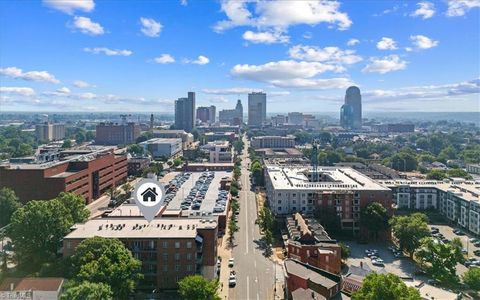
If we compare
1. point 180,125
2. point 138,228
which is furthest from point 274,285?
point 180,125

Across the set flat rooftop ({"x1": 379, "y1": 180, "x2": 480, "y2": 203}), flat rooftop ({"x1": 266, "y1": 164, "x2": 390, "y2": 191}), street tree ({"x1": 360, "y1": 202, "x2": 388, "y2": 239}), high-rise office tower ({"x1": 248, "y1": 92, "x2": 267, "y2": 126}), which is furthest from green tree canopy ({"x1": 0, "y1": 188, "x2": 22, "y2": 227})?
high-rise office tower ({"x1": 248, "y1": 92, "x2": 267, "y2": 126})

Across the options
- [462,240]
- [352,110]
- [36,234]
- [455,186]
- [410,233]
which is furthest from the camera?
[352,110]

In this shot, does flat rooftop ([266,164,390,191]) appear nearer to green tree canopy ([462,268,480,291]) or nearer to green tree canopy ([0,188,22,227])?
green tree canopy ([462,268,480,291])

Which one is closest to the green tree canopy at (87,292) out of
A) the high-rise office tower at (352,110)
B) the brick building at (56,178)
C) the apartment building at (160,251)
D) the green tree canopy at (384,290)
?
the apartment building at (160,251)

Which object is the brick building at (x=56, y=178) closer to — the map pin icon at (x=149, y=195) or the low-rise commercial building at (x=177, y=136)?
the map pin icon at (x=149, y=195)

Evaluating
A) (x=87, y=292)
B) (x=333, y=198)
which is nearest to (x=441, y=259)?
(x=333, y=198)

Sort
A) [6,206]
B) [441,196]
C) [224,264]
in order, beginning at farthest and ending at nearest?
[441,196]
[6,206]
[224,264]

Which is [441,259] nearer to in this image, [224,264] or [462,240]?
[462,240]
